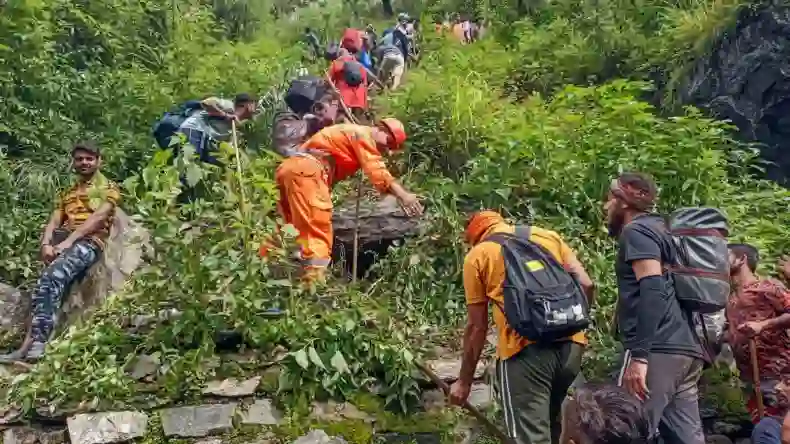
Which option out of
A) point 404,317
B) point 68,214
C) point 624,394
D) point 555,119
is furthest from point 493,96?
point 624,394

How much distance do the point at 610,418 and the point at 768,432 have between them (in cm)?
213

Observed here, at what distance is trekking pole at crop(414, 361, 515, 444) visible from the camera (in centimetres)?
494

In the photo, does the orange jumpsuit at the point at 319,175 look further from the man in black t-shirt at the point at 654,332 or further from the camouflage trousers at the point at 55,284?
the man in black t-shirt at the point at 654,332

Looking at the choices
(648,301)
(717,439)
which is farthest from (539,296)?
(717,439)

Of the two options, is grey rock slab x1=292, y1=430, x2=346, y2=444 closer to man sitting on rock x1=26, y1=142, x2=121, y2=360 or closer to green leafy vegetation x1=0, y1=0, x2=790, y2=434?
green leafy vegetation x1=0, y1=0, x2=790, y2=434

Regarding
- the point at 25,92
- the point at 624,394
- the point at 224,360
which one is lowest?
the point at 224,360

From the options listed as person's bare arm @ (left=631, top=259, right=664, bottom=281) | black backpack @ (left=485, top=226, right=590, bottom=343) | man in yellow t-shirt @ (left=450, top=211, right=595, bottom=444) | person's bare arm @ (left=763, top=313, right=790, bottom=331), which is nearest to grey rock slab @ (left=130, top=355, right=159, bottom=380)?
man in yellow t-shirt @ (left=450, top=211, right=595, bottom=444)

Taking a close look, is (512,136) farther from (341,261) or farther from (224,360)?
(224,360)

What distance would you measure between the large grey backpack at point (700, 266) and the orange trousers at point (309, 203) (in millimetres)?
2616

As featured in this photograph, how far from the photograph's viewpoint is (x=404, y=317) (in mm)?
6512

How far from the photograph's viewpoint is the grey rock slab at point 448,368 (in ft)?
18.6

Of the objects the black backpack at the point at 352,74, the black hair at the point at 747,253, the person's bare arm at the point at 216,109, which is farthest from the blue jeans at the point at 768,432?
the black backpack at the point at 352,74

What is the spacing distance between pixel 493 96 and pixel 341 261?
405 cm

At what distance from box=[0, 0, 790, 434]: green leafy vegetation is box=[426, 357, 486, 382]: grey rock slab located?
0.15 m
